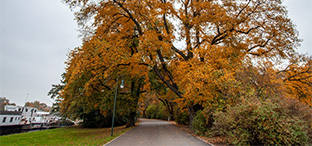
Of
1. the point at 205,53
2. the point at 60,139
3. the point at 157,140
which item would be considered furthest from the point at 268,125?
the point at 60,139

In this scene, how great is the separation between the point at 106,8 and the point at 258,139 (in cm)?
1241

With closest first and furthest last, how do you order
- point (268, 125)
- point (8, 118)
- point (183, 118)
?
1. point (268, 125)
2. point (183, 118)
3. point (8, 118)

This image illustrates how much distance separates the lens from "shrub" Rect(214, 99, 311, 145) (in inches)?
214

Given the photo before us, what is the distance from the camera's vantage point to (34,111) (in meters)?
52.8

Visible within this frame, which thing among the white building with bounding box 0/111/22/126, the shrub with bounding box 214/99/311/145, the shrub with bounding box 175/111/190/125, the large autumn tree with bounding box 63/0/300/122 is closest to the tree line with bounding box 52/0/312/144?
the large autumn tree with bounding box 63/0/300/122

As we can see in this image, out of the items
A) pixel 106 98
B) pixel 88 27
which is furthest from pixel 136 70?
pixel 88 27

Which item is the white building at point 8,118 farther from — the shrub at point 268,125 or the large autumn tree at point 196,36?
the shrub at point 268,125

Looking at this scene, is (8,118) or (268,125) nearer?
(268,125)

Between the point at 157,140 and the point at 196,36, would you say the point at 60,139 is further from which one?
the point at 196,36

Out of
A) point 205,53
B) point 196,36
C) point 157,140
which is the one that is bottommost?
point 157,140

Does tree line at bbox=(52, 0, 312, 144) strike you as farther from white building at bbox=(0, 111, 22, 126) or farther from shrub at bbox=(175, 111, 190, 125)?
white building at bbox=(0, 111, 22, 126)

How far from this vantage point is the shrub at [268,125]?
5.43 m

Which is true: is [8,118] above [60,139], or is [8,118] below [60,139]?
below

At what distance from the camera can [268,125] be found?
18.4ft
